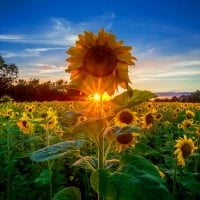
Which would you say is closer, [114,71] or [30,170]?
[114,71]

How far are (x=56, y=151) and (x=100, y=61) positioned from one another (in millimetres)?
406

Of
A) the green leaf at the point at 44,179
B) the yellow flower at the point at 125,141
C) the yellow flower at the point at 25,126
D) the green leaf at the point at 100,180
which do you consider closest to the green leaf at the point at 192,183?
the yellow flower at the point at 125,141

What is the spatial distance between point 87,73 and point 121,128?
0.88 ft

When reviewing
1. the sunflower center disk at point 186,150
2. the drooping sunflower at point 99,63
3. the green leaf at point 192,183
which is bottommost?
the green leaf at point 192,183

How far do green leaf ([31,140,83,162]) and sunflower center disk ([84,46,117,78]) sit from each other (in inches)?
11.9

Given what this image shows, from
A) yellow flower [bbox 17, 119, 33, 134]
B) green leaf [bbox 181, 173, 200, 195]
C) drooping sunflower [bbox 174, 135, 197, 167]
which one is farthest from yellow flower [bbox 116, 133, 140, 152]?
yellow flower [bbox 17, 119, 33, 134]

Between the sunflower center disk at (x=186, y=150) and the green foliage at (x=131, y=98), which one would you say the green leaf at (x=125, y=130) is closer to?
the green foliage at (x=131, y=98)

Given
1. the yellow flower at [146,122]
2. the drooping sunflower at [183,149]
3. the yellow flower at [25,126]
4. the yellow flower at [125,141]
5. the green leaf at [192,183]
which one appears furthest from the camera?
the yellow flower at [146,122]

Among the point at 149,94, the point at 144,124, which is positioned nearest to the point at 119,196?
the point at 149,94

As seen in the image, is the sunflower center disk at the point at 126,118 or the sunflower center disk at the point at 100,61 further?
the sunflower center disk at the point at 126,118

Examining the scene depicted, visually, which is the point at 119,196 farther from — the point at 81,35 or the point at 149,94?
the point at 81,35

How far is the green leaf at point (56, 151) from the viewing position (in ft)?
4.72

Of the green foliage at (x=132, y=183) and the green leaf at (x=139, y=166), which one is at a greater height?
the green leaf at (x=139, y=166)

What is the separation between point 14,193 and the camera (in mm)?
3945
